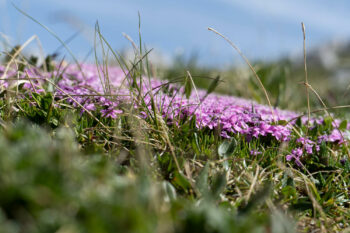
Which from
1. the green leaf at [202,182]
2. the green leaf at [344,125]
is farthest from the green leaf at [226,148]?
the green leaf at [344,125]

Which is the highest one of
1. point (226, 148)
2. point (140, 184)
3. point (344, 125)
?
point (140, 184)

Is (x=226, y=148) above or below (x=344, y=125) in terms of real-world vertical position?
above

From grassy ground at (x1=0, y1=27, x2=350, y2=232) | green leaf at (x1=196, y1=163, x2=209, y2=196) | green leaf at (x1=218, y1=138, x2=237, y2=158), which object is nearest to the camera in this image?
grassy ground at (x1=0, y1=27, x2=350, y2=232)

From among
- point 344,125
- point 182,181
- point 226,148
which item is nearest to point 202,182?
point 182,181

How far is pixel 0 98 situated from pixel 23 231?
2.19m

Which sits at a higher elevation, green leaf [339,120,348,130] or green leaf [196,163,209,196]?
green leaf [196,163,209,196]

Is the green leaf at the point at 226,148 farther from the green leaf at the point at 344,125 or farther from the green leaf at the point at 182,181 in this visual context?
the green leaf at the point at 344,125

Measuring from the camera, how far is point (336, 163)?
9.29 ft

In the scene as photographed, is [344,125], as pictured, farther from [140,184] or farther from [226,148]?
[140,184]

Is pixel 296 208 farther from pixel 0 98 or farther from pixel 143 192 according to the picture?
pixel 0 98

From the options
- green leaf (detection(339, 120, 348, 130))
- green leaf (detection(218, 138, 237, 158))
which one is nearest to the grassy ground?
green leaf (detection(218, 138, 237, 158))

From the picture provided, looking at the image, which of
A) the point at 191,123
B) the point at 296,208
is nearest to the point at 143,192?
the point at 296,208

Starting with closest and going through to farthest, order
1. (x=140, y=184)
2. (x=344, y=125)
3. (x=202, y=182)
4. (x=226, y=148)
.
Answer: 1. (x=140, y=184)
2. (x=202, y=182)
3. (x=226, y=148)
4. (x=344, y=125)

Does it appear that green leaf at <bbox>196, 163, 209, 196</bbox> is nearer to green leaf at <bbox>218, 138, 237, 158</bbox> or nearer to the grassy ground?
the grassy ground
